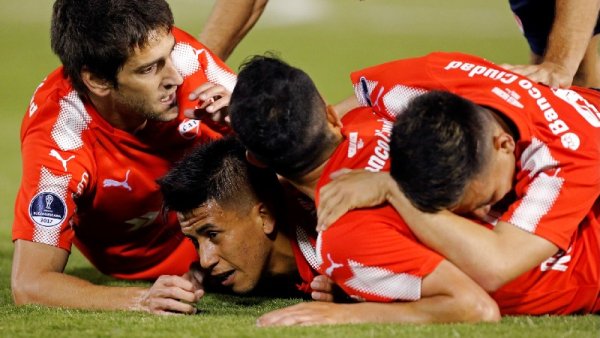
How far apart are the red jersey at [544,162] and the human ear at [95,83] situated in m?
0.98

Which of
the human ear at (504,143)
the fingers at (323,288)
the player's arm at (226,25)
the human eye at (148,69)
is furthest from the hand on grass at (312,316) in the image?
the player's arm at (226,25)

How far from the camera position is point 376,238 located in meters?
2.97

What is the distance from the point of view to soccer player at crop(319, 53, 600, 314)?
296 centimetres

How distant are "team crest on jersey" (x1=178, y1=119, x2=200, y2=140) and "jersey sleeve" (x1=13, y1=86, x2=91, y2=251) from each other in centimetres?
39

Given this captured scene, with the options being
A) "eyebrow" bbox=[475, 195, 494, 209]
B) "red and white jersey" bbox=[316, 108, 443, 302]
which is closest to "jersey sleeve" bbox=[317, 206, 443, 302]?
"red and white jersey" bbox=[316, 108, 443, 302]

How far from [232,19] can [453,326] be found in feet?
8.53

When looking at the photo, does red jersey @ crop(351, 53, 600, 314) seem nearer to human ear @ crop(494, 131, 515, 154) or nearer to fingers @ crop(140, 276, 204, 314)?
human ear @ crop(494, 131, 515, 154)

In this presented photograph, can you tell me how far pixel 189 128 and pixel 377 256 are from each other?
55.2 inches

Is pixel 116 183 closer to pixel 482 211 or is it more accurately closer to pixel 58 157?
pixel 58 157

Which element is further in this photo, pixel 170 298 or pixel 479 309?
pixel 170 298

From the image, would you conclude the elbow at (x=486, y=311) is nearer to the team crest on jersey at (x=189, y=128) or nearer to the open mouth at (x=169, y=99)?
the open mouth at (x=169, y=99)

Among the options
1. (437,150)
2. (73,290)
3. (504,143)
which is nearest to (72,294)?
(73,290)

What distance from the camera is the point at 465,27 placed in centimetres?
1140

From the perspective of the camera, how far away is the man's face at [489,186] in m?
3.01
